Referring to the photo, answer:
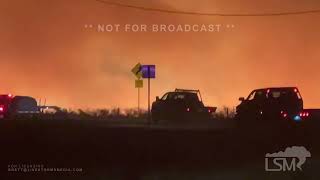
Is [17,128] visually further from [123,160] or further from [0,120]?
[123,160]

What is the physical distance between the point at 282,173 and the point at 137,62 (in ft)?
6.87

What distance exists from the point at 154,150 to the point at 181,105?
5.43ft

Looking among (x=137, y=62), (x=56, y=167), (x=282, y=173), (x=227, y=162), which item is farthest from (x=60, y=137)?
(x=282, y=173)

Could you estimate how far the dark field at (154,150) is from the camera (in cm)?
973

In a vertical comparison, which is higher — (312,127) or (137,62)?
(137,62)

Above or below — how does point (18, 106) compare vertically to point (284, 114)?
above

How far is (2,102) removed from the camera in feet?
33.7

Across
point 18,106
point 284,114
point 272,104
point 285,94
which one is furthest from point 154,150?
point 272,104

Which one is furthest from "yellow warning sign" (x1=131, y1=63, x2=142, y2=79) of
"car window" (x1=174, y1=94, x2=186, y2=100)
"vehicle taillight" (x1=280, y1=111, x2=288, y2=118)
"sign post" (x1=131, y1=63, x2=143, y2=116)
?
"vehicle taillight" (x1=280, y1=111, x2=288, y2=118)

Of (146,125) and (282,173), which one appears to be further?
(146,125)

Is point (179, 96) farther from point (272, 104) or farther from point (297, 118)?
point (272, 104)

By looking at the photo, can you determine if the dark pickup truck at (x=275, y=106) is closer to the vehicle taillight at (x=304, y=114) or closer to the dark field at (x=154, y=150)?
the vehicle taillight at (x=304, y=114)

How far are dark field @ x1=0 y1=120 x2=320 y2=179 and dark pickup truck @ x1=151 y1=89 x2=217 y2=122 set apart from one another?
268 mm

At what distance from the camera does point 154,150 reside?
993 cm
